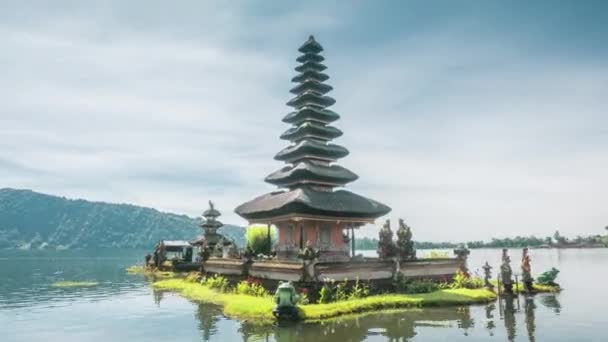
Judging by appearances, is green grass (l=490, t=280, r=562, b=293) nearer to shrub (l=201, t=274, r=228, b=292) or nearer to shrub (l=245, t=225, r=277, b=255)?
shrub (l=201, t=274, r=228, b=292)

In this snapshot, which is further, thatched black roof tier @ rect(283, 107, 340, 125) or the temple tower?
the temple tower

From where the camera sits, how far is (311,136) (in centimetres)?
3597

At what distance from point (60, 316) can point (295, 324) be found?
13.8m

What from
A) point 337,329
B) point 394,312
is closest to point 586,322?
point 394,312

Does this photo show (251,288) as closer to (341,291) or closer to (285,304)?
(341,291)

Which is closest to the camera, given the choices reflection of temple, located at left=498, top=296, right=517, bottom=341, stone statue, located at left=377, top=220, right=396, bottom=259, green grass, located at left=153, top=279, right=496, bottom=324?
reflection of temple, located at left=498, top=296, right=517, bottom=341

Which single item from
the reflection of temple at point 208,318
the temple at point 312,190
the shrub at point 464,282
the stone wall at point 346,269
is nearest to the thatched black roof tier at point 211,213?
the temple at point 312,190

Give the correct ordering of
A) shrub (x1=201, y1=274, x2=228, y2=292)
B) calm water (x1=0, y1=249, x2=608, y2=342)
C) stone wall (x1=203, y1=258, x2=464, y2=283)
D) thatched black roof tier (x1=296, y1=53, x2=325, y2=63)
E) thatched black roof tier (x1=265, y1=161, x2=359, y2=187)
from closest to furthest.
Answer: calm water (x1=0, y1=249, x2=608, y2=342) → stone wall (x1=203, y1=258, x2=464, y2=283) → shrub (x1=201, y1=274, x2=228, y2=292) → thatched black roof tier (x1=265, y1=161, x2=359, y2=187) → thatched black roof tier (x1=296, y1=53, x2=325, y2=63)

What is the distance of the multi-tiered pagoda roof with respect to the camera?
3078 cm

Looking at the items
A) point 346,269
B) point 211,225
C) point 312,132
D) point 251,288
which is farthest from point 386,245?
point 211,225

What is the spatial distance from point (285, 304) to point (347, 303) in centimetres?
372

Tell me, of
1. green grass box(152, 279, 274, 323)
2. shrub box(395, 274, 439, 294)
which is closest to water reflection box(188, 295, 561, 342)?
green grass box(152, 279, 274, 323)

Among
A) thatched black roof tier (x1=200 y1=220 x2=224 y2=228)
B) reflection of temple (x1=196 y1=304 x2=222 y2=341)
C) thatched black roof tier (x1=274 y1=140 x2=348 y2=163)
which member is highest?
thatched black roof tier (x1=274 y1=140 x2=348 y2=163)

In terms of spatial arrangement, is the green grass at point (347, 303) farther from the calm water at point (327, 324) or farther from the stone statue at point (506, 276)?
the stone statue at point (506, 276)
